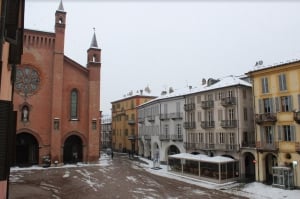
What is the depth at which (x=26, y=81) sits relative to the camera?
134 feet

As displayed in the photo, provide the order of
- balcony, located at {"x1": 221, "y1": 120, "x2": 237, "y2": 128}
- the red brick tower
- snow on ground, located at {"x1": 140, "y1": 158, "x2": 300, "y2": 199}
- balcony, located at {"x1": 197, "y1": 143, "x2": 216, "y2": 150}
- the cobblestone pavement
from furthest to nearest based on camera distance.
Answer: the red brick tower → balcony, located at {"x1": 197, "y1": 143, "x2": 216, "y2": 150} → balcony, located at {"x1": 221, "y1": 120, "x2": 237, "y2": 128} → snow on ground, located at {"x1": 140, "y1": 158, "x2": 300, "y2": 199} → the cobblestone pavement

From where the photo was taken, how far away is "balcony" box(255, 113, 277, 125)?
89.3 ft

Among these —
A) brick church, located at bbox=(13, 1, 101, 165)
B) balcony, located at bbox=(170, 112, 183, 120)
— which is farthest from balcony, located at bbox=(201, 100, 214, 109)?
brick church, located at bbox=(13, 1, 101, 165)

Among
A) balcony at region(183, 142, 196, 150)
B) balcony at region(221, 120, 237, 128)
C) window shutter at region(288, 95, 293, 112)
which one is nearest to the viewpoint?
window shutter at region(288, 95, 293, 112)

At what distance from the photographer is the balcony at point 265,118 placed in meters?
27.2

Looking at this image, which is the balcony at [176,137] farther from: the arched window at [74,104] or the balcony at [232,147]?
the arched window at [74,104]

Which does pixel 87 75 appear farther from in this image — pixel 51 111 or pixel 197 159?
pixel 197 159

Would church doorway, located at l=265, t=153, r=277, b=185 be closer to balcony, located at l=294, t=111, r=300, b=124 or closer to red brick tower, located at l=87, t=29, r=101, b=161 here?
balcony, located at l=294, t=111, r=300, b=124

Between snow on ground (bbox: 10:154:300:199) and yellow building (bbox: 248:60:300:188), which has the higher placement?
yellow building (bbox: 248:60:300:188)

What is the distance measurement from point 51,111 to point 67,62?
8.10 metres

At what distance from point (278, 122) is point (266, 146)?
2.67m

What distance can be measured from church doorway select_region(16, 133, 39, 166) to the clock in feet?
20.5

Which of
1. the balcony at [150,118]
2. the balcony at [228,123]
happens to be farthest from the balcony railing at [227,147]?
the balcony at [150,118]

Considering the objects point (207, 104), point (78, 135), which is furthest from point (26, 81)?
point (207, 104)
